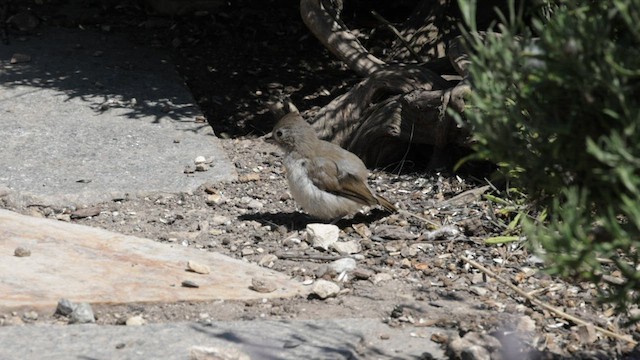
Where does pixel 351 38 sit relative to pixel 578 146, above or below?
below

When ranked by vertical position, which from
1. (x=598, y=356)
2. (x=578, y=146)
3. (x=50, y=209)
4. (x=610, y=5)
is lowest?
(x=50, y=209)

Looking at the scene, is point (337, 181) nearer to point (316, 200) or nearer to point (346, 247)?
point (316, 200)

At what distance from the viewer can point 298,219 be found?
708cm

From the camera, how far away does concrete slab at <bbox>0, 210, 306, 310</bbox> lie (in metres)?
5.17

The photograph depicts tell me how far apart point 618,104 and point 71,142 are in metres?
5.44

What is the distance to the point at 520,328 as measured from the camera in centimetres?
504

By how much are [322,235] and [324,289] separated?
42.6 inches

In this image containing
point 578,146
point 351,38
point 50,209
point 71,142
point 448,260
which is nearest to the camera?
point 578,146

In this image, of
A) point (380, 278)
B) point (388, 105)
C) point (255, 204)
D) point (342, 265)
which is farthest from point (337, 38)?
point (380, 278)

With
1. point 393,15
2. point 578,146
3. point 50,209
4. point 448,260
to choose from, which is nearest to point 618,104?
point 578,146

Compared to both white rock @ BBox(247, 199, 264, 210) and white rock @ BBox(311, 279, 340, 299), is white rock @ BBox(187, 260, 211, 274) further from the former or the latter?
white rock @ BBox(247, 199, 264, 210)

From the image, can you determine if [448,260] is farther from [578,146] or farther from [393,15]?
[393,15]

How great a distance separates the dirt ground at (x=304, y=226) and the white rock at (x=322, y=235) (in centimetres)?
6

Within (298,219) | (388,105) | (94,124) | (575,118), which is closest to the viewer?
(575,118)
